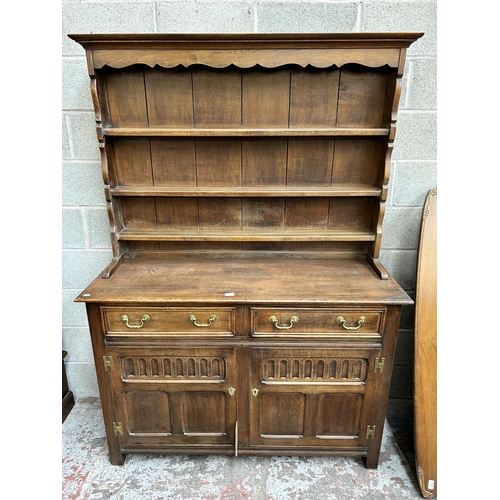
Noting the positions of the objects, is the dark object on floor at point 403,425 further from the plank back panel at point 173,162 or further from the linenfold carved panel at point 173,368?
the plank back panel at point 173,162

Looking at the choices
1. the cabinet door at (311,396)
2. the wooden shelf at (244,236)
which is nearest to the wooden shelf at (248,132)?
the wooden shelf at (244,236)

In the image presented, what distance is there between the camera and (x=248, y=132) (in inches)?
56.9

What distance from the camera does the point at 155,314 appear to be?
1.40 m

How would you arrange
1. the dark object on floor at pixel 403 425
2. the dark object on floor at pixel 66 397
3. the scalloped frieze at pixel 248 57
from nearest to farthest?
the scalloped frieze at pixel 248 57 → the dark object on floor at pixel 403 425 → the dark object on floor at pixel 66 397

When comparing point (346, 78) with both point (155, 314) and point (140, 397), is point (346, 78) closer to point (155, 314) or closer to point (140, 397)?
point (155, 314)

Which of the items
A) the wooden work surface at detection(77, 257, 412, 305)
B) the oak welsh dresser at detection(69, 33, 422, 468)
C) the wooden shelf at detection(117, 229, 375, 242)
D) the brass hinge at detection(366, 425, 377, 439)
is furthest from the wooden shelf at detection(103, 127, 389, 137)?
the brass hinge at detection(366, 425, 377, 439)

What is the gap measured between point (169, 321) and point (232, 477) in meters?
0.79

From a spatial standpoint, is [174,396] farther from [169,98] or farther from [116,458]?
[169,98]

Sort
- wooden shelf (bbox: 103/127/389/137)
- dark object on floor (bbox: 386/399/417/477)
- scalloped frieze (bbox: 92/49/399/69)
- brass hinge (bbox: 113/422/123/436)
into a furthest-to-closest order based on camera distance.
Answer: dark object on floor (bbox: 386/399/417/477)
brass hinge (bbox: 113/422/123/436)
wooden shelf (bbox: 103/127/389/137)
scalloped frieze (bbox: 92/49/399/69)

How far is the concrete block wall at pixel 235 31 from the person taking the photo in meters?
1.50

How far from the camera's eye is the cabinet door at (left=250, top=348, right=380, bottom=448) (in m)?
1.44

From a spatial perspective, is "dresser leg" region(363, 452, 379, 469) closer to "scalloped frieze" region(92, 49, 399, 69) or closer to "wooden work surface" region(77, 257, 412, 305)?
"wooden work surface" region(77, 257, 412, 305)

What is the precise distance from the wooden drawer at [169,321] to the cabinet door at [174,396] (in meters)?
0.08

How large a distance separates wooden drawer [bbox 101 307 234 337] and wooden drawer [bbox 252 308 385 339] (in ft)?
0.43
